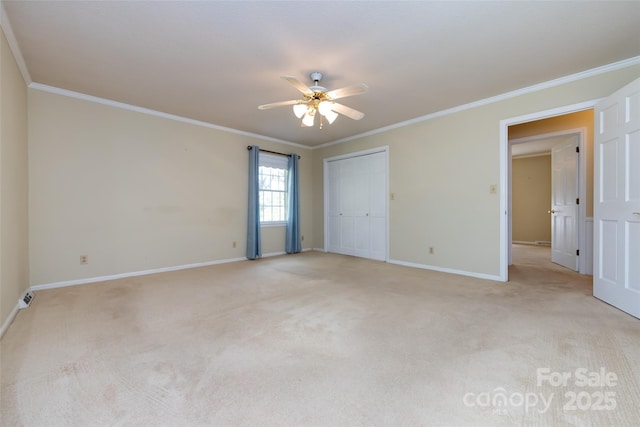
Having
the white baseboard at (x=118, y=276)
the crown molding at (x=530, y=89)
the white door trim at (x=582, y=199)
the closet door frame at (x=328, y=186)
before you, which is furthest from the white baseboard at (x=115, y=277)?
the white door trim at (x=582, y=199)

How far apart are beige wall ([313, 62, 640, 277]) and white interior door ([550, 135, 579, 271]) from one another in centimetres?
170

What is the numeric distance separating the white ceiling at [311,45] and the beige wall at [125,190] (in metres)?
0.51

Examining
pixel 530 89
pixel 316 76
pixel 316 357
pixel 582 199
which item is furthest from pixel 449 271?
pixel 316 76

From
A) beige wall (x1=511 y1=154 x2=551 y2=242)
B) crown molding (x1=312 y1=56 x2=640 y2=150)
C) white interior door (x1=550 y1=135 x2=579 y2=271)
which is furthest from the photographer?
beige wall (x1=511 y1=154 x2=551 y2=242)

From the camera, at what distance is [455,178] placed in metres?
4.18

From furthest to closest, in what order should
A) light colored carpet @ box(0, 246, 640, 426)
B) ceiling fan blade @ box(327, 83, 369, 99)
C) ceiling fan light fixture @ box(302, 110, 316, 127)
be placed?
ceiling fan light fixture @ box(302, 110, 316, 127)
ceiling fan blade @ box(327, 83, 369, 99)
light colored carpet @ box(0, 246, 640, 426)

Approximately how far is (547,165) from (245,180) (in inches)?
314

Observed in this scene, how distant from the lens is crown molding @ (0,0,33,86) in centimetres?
214

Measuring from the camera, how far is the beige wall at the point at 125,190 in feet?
11.3

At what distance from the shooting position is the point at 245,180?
5355mm

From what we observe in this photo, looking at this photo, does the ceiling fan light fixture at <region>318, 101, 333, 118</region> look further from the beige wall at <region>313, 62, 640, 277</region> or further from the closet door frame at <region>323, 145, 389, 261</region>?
the closet door frame at <region>323, 145, 389, 261</region>

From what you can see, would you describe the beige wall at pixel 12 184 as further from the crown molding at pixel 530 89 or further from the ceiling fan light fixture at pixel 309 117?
the crown molding at pixel 530 89

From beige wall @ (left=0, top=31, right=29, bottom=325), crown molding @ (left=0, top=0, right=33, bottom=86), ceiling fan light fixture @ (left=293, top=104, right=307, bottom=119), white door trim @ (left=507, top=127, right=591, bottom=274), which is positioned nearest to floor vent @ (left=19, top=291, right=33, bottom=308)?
beige wall @ (left=0, top=31, right=29, bottom=325)

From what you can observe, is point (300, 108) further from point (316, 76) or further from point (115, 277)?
point (115, 277)
